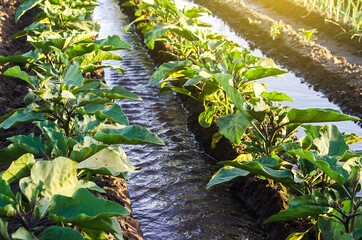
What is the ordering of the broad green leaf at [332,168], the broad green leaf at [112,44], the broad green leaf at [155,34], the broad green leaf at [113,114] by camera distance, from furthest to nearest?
the broad green leaf at [155,34]
the broad green leaf at [112,44]
the broad green leaf at [113,114]
the broad green leaf at [332,168]

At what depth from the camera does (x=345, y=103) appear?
197 inches

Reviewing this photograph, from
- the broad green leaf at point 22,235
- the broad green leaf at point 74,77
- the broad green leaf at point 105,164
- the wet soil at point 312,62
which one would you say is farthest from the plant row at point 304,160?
the wet soil at point 312,62

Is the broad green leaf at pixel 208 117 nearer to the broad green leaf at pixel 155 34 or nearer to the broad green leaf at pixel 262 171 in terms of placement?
the broad green leaf at pixel 155 34

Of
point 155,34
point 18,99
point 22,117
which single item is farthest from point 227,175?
point 18,99

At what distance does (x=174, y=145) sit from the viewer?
4.18 m

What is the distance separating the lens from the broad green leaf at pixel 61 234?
4.57 ft

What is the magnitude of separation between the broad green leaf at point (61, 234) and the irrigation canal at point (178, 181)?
59.5 inches

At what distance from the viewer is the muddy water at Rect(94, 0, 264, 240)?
2953 millimetres

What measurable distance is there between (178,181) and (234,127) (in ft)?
3.09

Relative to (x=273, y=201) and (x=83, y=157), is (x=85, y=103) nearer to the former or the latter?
(x=83, y=157)

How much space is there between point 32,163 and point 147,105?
3443mm

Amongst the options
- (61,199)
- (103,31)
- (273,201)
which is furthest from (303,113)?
(103,31)

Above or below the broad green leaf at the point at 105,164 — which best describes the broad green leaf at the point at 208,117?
below

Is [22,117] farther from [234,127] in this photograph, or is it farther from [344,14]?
[344,14]
